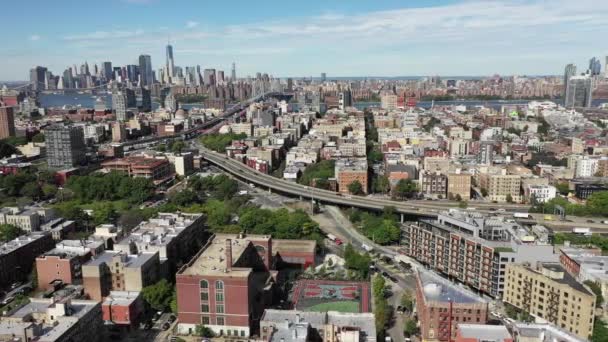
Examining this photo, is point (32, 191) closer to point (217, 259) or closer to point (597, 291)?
point (217, 259)

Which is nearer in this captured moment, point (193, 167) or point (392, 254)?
point (392, 254)

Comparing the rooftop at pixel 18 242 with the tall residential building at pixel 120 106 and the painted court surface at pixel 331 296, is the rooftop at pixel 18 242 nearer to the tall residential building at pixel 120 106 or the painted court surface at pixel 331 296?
the painted court surface at pixel 331 296

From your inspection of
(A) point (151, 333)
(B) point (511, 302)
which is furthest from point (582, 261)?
(A) point (151, 333)

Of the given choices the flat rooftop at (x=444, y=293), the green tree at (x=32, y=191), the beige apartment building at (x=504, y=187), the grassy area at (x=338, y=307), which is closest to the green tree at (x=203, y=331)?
Answer: the grassy area at (x=338, y=307)

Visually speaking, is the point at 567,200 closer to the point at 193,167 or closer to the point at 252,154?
the point at 252,154

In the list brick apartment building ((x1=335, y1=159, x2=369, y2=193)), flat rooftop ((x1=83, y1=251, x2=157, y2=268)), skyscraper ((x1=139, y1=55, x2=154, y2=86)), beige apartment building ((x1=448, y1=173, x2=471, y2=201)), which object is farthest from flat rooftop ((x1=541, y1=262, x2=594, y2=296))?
skyscraper ((x1=139, y1=55, x2=154, y2=86))

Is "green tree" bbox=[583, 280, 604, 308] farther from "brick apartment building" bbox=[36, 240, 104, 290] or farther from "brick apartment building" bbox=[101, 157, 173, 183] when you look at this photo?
"brick apartment building" bbox=[101, 157, 173, 183]
